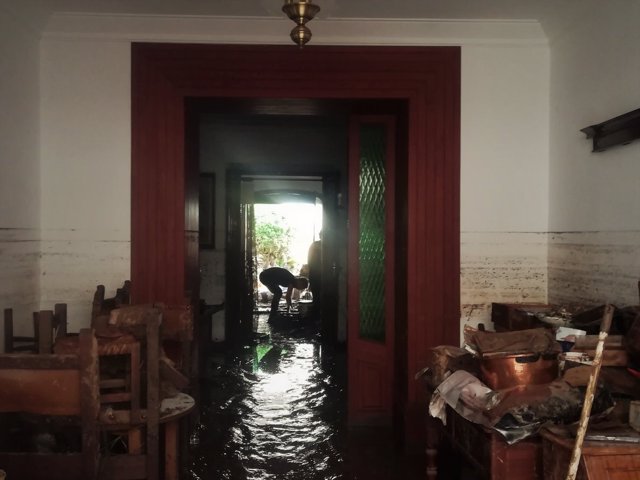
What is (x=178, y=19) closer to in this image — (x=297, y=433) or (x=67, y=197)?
(x=67, y=197)

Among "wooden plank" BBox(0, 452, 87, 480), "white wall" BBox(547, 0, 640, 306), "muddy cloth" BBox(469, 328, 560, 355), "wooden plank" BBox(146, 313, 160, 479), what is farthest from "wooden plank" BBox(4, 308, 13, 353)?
"white wall" BBox(547, 0, 640, 306)

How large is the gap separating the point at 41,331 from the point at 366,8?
2.84 metres

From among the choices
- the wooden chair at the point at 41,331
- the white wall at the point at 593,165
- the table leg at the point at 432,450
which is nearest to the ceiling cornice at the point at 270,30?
the white wall at the point at 593,165

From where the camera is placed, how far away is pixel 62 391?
2062mm

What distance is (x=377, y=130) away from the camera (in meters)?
4.27

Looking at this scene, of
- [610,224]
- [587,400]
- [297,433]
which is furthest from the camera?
[297,433]

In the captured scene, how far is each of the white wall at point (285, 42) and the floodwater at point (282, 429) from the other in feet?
4.17

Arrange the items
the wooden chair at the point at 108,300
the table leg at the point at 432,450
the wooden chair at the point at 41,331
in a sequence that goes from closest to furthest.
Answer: the wooden chair at the point at 41,331
the table leg at the point at 432,450
the wooden chair at the point at 108,300

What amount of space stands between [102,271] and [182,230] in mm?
665

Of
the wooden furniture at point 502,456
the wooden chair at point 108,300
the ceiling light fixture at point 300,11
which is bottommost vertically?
the wooden furniture at point 502,456

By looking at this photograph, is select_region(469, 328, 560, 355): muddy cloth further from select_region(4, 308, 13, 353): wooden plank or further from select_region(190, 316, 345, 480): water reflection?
select_region(4, 308, 13, 353): wooden plank

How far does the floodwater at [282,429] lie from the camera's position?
11.5 ft

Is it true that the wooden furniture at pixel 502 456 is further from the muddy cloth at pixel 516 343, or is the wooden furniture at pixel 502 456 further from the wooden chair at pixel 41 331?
the wooden chair at pixel 41 331

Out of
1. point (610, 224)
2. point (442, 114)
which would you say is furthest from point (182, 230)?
point (610, 224)
